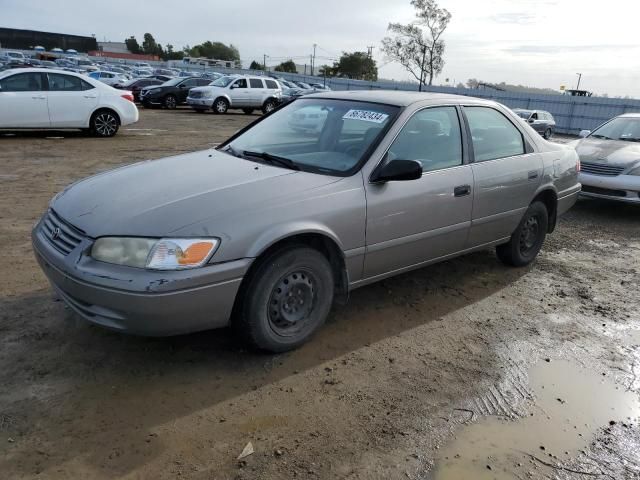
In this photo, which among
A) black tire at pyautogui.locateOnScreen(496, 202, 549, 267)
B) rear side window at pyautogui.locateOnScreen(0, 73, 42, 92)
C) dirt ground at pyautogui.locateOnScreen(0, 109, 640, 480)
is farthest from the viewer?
rear side window at pyautogui.locateOnScreen(0, 73, 42, 92)

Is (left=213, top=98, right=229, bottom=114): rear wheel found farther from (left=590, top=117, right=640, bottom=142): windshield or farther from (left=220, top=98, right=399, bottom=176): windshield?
(left=220, top=98, right=399, bottom=176): windshield

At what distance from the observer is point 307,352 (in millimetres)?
3496

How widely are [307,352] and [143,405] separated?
1089mm

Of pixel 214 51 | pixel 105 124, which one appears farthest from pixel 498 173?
pixel 214 51

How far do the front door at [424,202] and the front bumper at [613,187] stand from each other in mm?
4383

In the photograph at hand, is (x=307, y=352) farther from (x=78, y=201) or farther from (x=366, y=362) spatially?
(x=78, y=201)

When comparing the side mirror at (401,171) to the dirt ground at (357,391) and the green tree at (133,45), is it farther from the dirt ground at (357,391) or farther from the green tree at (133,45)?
the green tree at (133,45)

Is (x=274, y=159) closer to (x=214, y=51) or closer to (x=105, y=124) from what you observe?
(x=105, y=124)

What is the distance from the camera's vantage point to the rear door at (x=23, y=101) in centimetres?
1122

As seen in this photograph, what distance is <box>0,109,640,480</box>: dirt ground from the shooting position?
2520 millimetres

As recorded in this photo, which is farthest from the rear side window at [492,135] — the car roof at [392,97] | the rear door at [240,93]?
the rear door at [240,93]

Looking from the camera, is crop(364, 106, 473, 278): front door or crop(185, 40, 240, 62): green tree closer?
crop(364, 106, 473, 278): front door

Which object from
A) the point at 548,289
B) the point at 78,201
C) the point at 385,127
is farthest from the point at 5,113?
the point at 548,289

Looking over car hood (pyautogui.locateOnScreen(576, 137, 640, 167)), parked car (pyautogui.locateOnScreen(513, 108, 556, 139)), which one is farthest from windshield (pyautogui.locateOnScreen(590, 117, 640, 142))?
parked car (pyautogui.locateOnScreen(513, 108, 556, 139))
